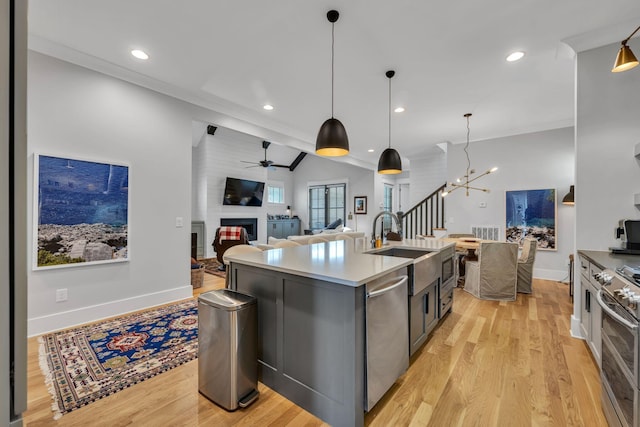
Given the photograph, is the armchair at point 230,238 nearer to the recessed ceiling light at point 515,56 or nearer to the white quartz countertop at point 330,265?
the white quartz countertop at point 330,265

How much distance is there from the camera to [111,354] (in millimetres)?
2328

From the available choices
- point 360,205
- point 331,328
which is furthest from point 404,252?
point 360,205

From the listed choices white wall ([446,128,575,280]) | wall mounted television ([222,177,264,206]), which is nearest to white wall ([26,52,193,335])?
wall mounted television ([222,177,264,206])

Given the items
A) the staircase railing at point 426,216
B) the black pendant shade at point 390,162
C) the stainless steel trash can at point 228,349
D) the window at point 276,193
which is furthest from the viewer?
the window at point 276,193

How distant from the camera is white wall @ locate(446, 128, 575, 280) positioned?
193 inches

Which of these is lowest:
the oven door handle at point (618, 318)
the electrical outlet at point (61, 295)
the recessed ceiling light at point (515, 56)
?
the electrical outlet at point (61, 295)

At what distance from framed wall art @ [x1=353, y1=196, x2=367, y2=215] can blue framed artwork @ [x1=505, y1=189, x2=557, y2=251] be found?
441 centimetres

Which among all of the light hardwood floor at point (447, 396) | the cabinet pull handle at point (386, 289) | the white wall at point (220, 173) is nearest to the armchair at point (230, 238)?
the white wall at point (220, 173)

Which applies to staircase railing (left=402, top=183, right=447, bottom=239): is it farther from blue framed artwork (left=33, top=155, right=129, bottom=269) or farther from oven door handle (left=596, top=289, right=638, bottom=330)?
blue framed artwork (left=33, top=155, right=129, bottom=269)

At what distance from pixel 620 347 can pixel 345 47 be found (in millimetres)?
2963

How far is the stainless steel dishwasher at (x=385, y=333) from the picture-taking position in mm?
1608

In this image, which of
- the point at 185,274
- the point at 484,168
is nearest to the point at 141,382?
the point at 185,274

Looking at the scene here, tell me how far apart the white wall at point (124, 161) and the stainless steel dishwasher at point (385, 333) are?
3045mm

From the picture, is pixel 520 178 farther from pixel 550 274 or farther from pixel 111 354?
pixel 111 354
